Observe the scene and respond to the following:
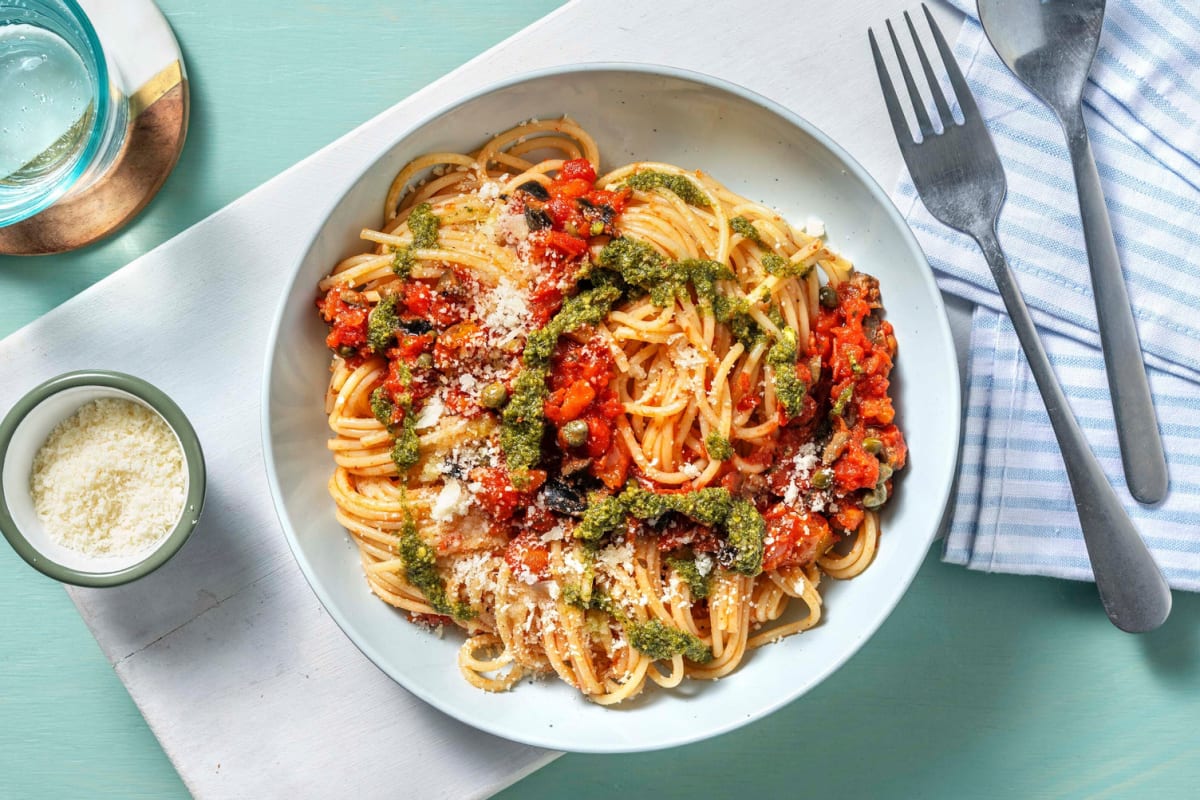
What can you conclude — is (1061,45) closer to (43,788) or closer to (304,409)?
(304,409)

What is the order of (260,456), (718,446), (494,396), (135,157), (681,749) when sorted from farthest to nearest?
(681,749) < (135,157) < (260,456) < (718,446) < (494,396)

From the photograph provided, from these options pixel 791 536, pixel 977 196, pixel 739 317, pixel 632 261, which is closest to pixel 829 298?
pixel 739 317

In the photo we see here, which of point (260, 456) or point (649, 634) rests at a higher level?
point (260, 456)

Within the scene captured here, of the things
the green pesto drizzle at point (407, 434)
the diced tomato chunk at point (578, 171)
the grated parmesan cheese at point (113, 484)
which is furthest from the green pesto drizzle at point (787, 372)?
the grated parmesan cheese at point (113, 484)

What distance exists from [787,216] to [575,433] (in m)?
1.31

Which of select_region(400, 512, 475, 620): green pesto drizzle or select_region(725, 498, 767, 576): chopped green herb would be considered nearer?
select_region(725, 498, 767, 576): chopped green herb

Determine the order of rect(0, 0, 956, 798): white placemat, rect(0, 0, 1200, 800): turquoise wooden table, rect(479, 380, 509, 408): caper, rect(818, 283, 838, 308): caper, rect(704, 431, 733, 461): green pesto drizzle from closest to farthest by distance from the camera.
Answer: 1. rect(479, 380, 509, 408): caper
2. rect(704, 431, 733, 461): green pesto drizzle
3. rect(818, 283, 838, 308): caper
4. rect(0, 0, 956, 798): white placemat
5. rect(0, 0, 1200, 800): turquoise wooden table

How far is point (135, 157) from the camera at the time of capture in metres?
4.09

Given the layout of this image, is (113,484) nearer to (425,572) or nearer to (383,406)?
(383,406)

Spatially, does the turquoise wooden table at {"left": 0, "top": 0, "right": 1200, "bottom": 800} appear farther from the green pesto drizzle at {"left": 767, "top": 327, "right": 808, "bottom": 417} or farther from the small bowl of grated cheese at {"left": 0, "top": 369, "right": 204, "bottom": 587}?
the green pesto drizzle at {"left": 767, "top": 327, "right": 808, "bottom": 417}

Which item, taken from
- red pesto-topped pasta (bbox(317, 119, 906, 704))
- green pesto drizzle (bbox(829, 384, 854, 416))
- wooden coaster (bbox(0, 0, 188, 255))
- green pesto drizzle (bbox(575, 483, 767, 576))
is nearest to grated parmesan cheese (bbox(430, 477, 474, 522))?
red pesto-topped pasta (bbox(317, 119, 906, 704))

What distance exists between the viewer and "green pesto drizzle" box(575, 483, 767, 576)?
329 centimetres

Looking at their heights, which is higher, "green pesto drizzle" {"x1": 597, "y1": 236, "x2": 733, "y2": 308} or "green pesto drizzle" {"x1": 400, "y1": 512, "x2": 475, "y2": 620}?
"green pesto drizzle" {"x1": 597, "y1": 236, "x2": 733, "y2": 308}

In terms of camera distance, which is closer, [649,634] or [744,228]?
[649,634]
